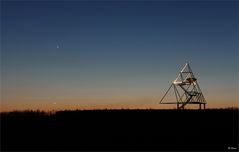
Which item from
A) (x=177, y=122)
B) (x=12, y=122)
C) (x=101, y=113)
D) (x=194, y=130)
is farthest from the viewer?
(x=101, y=113)

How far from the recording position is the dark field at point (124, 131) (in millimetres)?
21000

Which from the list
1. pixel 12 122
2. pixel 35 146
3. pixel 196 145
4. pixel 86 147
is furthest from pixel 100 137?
pixel 12 122

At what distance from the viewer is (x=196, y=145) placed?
20734mm

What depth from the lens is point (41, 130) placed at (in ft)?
83.4

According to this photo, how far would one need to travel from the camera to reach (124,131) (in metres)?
24.3

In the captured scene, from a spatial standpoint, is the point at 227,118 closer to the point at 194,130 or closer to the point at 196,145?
the point at 194,130

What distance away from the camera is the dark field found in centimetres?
2100

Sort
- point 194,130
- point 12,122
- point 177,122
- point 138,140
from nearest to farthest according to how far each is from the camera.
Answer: point 138,140
point 194,130
point 177,122
point 12,122

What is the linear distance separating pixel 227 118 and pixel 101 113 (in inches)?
402

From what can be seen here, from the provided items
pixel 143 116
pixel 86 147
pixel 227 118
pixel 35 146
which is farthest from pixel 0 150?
pixel 227 118

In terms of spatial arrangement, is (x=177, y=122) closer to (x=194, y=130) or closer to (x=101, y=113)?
(x=194, y=130)

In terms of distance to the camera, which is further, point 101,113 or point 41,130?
point 101,113

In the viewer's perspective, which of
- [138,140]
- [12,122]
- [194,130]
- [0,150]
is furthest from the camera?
[12,122]

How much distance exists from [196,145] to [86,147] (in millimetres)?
6314
